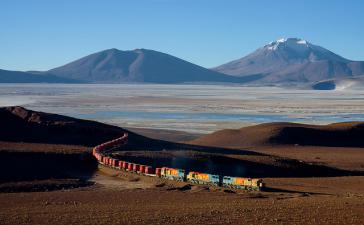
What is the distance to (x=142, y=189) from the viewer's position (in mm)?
25172

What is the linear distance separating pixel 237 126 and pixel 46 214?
46277 millimetres

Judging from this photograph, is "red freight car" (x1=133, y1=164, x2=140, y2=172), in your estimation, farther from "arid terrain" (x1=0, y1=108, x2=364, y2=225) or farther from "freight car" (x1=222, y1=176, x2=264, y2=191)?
"freight car" (x1=222, y1=176, x2=264, y2=191)

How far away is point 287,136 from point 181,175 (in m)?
24.3

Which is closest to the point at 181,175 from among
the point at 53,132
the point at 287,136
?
the point at 53,132

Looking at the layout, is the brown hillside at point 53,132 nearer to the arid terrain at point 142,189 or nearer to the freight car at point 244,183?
the arid terrain at point 142,189

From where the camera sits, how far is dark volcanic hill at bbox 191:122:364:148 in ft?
165

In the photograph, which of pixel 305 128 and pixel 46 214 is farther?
pixel 305 128

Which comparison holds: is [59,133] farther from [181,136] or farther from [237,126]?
[237,126]

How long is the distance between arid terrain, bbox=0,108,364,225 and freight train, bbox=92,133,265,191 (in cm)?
46

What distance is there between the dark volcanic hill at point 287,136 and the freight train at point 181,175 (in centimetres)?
1607

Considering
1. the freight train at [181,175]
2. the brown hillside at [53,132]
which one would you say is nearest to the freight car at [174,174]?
the freight train at [181,175]

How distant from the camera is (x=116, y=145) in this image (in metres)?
39.8

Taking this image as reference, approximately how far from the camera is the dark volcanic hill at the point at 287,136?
165ft

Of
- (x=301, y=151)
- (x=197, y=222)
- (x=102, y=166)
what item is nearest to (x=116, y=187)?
(x=102, y=166)
